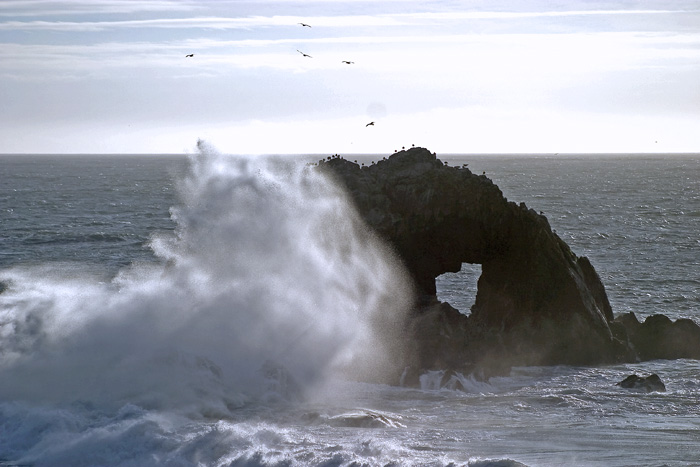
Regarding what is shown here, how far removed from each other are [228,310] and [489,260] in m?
7.40

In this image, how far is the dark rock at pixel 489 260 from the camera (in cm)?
2266

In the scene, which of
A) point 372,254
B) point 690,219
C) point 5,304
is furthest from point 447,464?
point 690,219

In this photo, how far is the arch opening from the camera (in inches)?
1216

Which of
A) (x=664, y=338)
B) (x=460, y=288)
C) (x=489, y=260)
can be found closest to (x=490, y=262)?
(x=489, y=260)

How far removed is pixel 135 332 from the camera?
20609 millimetres

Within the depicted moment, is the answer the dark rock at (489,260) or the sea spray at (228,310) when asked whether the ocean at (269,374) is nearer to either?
the sea spray at (228,310)

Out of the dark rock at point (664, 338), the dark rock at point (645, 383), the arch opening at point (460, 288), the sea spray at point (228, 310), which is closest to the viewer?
the sea spray at point (228, 310)

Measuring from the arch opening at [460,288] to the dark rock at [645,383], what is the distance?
9.30 meters

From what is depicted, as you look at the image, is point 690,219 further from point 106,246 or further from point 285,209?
point 285,209

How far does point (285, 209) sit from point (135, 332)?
225 inches

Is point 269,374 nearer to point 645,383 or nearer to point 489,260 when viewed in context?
point 489,260

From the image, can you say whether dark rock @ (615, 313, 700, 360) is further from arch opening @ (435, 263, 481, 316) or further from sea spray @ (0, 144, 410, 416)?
sea spray @ (0, 144, 410, 416)

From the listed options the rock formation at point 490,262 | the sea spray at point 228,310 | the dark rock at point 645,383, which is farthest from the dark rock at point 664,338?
the sea spray at point 228,310

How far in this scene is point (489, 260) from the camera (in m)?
24.2
